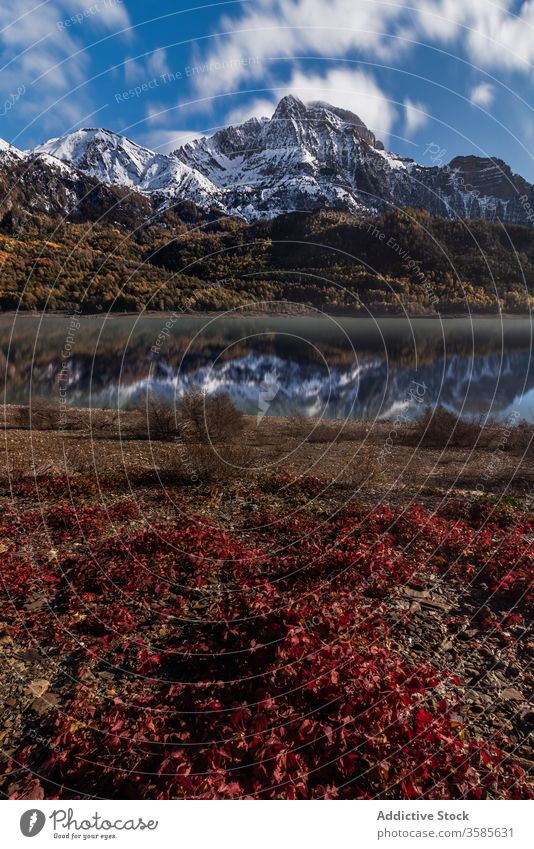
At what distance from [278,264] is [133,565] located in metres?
150

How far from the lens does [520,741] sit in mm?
5715

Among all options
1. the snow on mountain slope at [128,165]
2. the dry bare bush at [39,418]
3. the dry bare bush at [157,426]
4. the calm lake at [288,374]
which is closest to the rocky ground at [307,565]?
the dry bare bush at [157,426]

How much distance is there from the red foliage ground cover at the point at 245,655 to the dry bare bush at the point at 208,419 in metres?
8.41

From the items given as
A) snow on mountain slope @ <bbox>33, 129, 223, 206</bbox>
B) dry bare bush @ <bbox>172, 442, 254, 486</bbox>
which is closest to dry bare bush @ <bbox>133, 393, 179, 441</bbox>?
dry bare bush @ <bbox>172, 442, 254, 486</bbox>

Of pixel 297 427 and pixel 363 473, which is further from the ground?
pixel 297 427

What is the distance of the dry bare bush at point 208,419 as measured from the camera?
21.0m

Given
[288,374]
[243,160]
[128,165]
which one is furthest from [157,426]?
[243,160]

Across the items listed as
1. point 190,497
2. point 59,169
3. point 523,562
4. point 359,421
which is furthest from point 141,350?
point 523,562

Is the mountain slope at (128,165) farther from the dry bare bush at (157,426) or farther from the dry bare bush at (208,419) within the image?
the dry bare bush at (208,419)

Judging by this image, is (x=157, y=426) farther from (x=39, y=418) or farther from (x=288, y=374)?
(x=288, y=374)

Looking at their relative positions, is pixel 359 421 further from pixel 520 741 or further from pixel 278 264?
pixel 278 264

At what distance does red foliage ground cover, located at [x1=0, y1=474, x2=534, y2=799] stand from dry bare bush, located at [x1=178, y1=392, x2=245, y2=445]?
27.6 ft

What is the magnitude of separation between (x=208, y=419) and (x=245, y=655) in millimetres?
15114

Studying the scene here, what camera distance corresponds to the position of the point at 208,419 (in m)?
21.5
